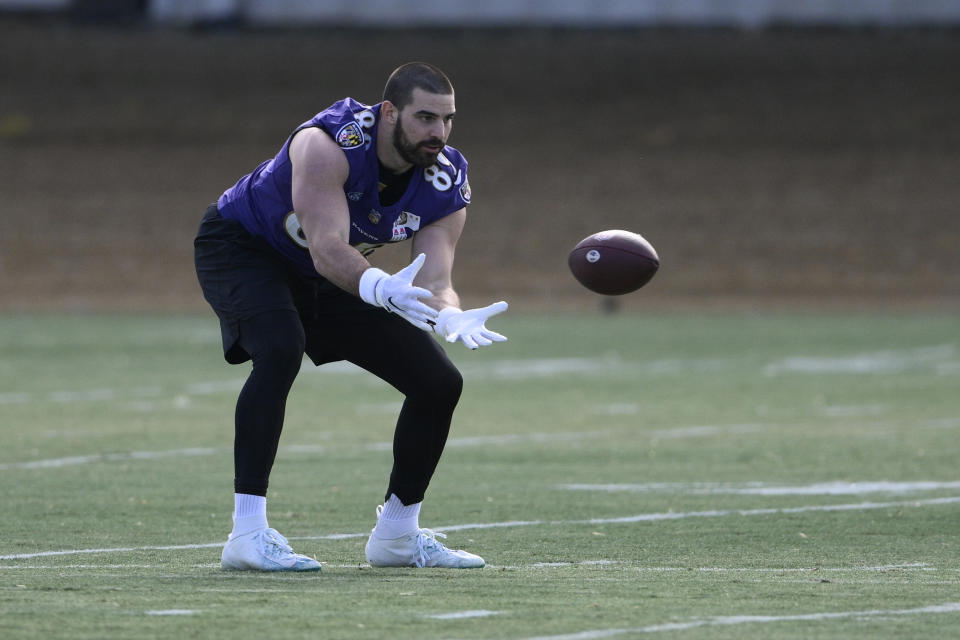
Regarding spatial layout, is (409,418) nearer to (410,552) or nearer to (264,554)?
(410,552)

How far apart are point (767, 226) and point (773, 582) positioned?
30.0 m

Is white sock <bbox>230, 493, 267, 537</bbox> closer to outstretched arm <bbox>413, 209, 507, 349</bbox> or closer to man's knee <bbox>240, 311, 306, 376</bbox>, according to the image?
man's knee <bbox>240, 311, 306, 376</bbox>

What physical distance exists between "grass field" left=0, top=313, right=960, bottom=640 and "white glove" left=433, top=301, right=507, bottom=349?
0.82m

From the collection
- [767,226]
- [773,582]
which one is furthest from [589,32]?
[773,582]

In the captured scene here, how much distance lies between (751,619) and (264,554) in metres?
1.83

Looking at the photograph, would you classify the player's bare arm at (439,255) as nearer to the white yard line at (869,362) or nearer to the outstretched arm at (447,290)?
the outstretched arm at (447,290)

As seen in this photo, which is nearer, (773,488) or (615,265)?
(615,265)

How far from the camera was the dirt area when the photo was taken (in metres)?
32.8

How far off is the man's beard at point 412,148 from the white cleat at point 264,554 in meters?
1.43

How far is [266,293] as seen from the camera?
233 inches

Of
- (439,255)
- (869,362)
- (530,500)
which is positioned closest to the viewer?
(439,255)

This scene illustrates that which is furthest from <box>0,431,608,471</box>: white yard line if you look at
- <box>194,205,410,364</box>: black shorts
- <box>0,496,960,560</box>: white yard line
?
<box>194,205,410,364</box>: black shorts

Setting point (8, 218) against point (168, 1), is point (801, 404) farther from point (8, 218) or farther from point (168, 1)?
point (168, 1)

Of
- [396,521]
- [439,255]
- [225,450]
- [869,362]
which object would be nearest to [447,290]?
[439,255]
